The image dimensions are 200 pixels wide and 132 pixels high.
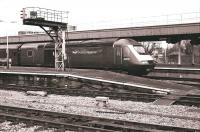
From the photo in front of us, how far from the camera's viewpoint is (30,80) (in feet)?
80.2

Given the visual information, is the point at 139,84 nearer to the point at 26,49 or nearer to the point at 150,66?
the point at 150,66

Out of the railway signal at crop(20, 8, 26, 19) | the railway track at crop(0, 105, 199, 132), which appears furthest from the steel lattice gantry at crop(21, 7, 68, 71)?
the railway track at crop(0, 105, 199, 132)

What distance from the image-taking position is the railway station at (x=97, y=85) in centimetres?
1116

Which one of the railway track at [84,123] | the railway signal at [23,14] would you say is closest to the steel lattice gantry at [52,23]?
the railway signal at [23,14]

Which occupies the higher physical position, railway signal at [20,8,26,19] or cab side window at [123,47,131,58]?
railway signal at [20,8,26,19]

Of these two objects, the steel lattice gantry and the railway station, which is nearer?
the railway station

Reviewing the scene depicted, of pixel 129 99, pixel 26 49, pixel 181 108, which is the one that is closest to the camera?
pixel 181 108

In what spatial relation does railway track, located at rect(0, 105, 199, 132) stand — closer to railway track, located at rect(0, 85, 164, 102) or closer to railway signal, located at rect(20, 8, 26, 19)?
railway track, located at rect(0, 85, 164, 102)

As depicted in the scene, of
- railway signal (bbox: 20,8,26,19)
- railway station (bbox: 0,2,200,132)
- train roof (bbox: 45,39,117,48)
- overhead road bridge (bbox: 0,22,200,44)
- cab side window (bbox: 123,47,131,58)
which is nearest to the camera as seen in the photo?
railway station (bbox: 0,2,200,132)

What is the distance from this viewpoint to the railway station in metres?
11.2

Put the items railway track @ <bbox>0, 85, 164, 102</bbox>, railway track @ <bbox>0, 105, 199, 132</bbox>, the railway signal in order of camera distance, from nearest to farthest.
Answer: railway track @ <bbox>0, 105, 199, 132</bbox> < railway track @ <bbox>0, 85, 164, 102</bbox> < the railway signal

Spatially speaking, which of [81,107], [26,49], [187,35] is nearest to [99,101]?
[81,107]

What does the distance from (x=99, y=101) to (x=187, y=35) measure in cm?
2392

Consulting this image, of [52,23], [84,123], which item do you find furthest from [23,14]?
[84,123]
